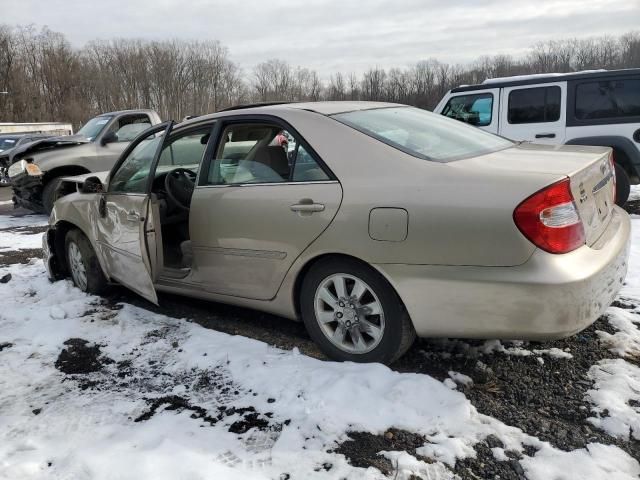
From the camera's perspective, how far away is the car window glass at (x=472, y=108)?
8.15 meters

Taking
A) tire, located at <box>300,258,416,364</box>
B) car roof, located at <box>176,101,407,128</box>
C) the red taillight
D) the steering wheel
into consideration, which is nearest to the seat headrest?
car roof, located at <box>176,101,407,128</box>

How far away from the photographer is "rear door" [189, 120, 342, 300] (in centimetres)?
311

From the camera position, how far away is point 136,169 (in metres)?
4.13

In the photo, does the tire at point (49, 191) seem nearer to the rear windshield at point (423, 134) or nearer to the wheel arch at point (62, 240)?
the wheel arch at point (62, 240)

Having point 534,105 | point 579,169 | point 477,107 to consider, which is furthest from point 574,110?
point 579,169

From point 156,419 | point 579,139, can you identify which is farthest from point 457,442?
point 579,139

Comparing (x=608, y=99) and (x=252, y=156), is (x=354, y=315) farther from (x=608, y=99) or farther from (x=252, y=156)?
(x=608, y=99)

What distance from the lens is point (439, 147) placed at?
10.2ft

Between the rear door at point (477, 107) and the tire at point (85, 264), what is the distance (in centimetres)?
583

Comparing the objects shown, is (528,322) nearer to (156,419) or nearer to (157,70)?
→ (156,419)

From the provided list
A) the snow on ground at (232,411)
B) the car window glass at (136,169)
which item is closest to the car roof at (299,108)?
the car window glass at (136,169)

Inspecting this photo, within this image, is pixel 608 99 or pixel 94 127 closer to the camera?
pixel 608 99

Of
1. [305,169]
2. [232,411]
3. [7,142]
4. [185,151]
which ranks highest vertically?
[7,142]

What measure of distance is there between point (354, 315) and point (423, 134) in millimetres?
1229
